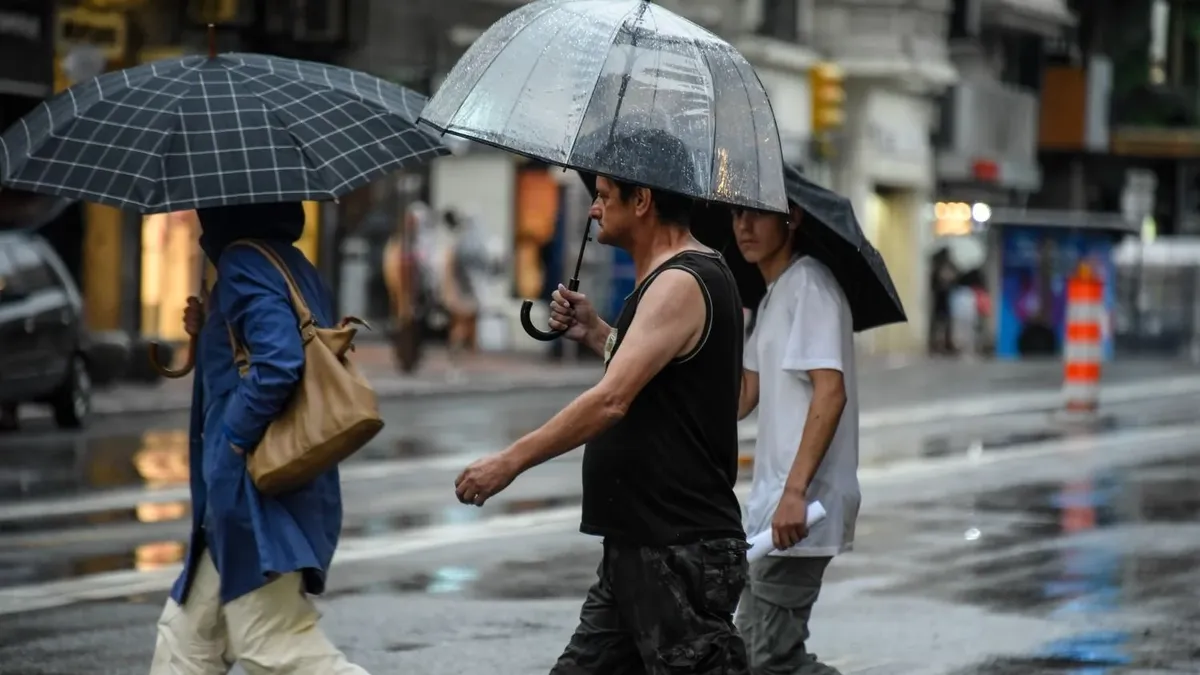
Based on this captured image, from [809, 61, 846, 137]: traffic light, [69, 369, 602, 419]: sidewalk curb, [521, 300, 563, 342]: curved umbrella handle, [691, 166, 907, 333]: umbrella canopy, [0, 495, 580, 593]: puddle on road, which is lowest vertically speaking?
[69, 369, 602, 419]: sidewalk curb

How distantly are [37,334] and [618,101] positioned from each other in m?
14.2

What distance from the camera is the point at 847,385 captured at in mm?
7102

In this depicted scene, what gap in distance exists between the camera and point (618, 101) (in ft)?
17.9

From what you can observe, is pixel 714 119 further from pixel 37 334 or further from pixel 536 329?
pixel 37 334

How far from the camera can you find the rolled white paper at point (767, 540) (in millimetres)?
6742

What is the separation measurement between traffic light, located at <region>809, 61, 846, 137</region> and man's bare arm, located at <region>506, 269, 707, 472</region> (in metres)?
36.8

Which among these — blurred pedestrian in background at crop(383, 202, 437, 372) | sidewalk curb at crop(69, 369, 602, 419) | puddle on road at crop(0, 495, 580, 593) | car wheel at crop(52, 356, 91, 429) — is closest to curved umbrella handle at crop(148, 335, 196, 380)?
puddle on road at crop(0, 495, 580, 593)

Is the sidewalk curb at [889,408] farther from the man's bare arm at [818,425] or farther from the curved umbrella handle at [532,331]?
the curved umbrella handle at [532,331]

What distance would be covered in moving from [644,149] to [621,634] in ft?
3.63

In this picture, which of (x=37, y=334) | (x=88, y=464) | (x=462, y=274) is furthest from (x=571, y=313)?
(x=462, y=274)

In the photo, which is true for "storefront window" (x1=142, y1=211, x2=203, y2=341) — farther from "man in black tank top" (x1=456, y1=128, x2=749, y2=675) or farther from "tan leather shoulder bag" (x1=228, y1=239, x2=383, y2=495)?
"man in black tank top" (x1=456, y1=128, x2=749, y2=675)

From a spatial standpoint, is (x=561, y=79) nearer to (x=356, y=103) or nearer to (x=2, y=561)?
(x=356, y=103)

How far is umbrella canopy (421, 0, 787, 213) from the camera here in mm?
5391

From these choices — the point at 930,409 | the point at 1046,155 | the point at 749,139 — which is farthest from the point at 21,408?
the point at 1046,155
